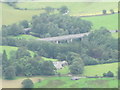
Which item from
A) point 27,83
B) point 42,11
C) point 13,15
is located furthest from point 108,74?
point 42,11

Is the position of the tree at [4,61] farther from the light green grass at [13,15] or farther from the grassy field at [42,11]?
the grassy field at [42,11]

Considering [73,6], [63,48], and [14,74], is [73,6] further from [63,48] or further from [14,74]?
[14,74]

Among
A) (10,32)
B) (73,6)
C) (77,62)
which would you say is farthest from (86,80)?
(73,6)

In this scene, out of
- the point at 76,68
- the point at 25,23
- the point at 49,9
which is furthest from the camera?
the point at 49,9

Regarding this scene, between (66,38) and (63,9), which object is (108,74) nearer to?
(66,38)

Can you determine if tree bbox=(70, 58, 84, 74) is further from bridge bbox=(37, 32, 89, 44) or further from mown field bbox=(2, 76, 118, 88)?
bridge bbox=(37, 32, 89, 44)

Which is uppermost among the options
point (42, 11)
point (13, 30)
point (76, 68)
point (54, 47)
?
point (42, 11)

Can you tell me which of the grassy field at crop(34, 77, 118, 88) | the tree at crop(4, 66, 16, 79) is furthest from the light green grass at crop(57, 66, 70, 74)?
the tree at crop(4, 66, 16, 79)

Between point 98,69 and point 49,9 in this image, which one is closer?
point 98,69
